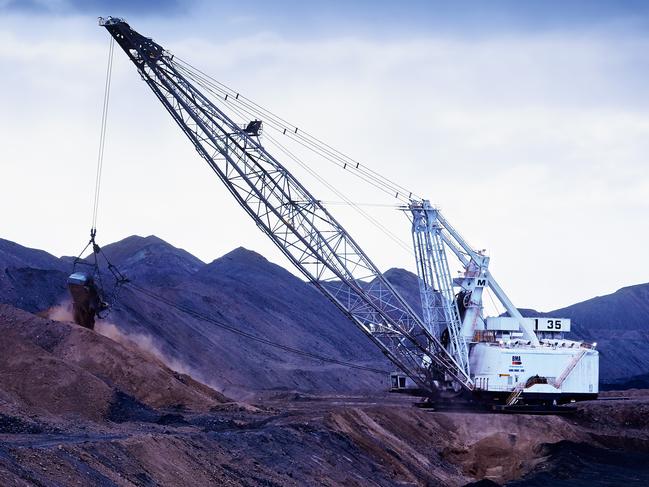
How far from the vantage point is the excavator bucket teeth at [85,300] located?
41.7 metres

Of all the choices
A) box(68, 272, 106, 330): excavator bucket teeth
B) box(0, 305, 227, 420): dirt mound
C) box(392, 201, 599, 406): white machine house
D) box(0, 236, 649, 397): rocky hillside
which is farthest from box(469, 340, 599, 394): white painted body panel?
box(0, 236, 649, 397): rocky hillside

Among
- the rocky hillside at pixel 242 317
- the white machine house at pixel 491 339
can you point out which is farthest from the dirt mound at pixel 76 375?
the rocky hillside at pixel 242 317

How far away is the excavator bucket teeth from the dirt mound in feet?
8.00

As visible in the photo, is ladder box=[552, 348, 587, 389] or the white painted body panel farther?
ladder box=[552, 348, 587, 389]

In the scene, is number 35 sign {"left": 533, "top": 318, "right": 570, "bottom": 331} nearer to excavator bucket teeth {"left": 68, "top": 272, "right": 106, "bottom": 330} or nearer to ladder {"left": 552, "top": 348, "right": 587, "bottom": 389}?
ladder {"left": 552, "top": 348, "right": 587, "bottom": 389}

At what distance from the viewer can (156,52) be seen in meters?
39.4

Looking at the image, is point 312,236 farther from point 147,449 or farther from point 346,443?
point 147,449

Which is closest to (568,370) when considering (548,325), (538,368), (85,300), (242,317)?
(538,368)

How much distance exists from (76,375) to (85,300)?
11590 mm

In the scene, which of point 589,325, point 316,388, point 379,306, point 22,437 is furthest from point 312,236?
point 589,325

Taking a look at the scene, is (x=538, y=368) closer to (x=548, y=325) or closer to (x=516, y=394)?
(x=516, y=394)

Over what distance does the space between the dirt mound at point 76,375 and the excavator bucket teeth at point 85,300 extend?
2438mm

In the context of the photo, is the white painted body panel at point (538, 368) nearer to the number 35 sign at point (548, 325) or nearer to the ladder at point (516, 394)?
the ladder at point (516, 394)

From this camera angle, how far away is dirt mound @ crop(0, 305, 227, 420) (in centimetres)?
3019
